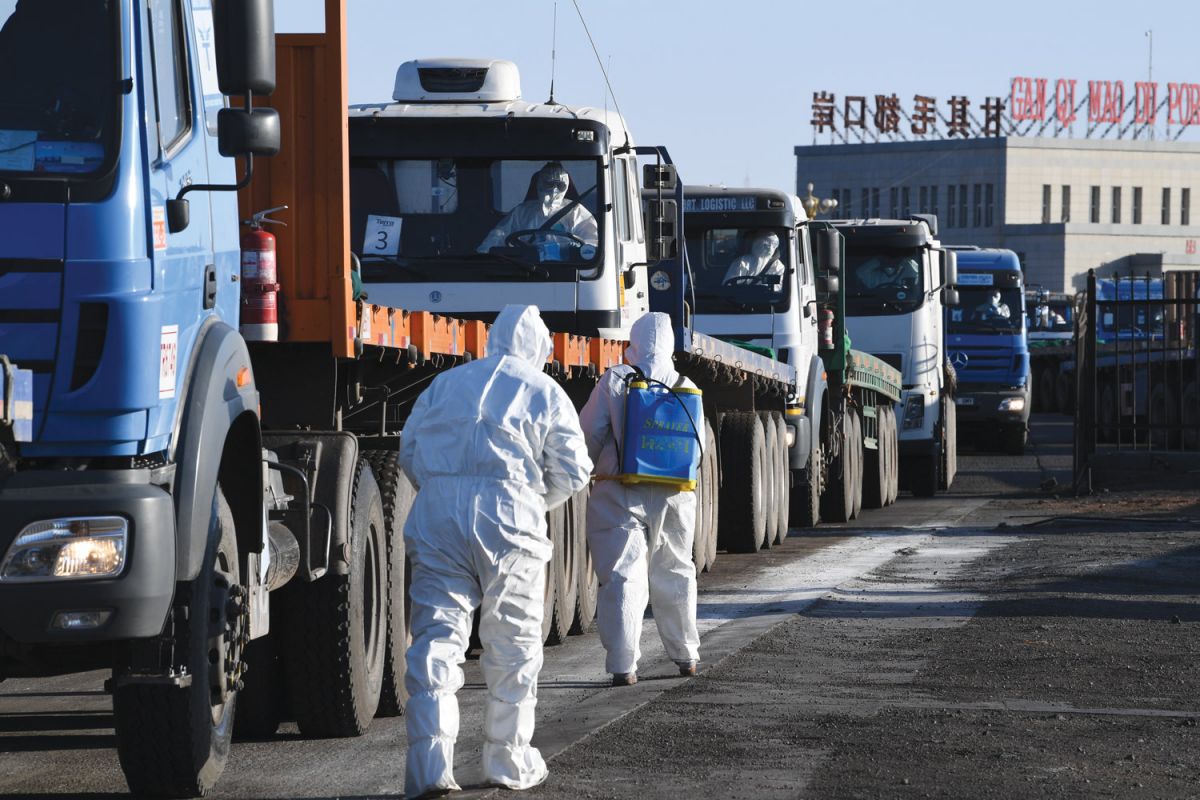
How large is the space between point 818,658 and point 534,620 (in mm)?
4000

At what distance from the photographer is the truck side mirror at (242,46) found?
20.6 ft

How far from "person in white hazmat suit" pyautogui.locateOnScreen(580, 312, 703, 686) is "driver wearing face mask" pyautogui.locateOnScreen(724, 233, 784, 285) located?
9534 mm

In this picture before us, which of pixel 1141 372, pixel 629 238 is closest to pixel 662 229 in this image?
pixel 629 238

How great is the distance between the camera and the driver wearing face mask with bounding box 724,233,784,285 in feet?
65.2

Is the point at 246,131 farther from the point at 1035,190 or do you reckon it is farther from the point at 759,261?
the point at 1035,190

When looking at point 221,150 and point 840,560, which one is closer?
point 221,150

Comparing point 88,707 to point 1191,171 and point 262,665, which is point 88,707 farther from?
point 1191,171

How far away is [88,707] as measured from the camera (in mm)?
9555

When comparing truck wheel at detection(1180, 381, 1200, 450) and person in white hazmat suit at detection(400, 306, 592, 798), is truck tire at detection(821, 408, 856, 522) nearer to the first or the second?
truck wheel at detection(1180, 381, 1200, 450)

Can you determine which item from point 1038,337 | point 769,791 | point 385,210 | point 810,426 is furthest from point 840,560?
point 1038,337

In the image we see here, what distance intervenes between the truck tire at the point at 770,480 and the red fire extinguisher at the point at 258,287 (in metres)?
10.8

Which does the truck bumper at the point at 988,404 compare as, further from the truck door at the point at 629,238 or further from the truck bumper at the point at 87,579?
the truck bumper at the point at 87,579

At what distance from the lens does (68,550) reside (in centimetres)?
593

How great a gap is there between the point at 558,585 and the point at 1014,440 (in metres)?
24.2
